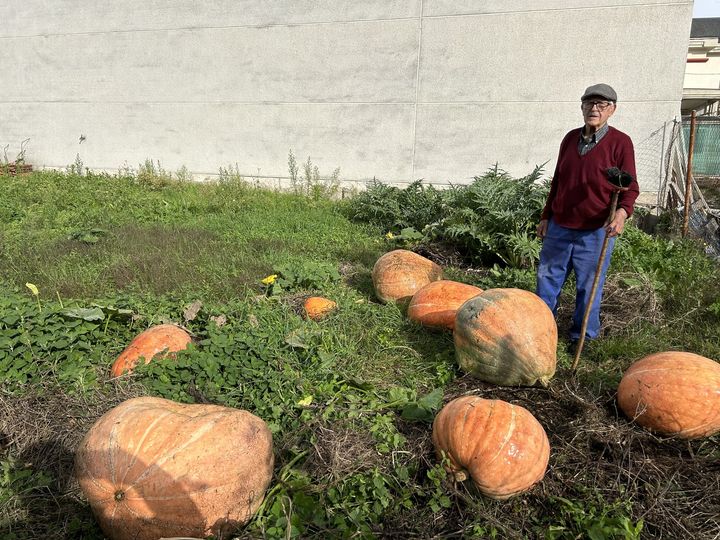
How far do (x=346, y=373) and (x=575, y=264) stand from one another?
2074 millimetres

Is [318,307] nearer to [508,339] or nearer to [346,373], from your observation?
[346,373]

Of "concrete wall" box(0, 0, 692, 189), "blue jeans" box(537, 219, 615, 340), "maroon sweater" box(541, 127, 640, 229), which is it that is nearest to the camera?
"maroon sweater" box(541, 127, 640, 229)

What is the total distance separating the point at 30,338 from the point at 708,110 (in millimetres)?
28087

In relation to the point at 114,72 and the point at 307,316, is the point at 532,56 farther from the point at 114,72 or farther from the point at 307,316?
the point at 114,72

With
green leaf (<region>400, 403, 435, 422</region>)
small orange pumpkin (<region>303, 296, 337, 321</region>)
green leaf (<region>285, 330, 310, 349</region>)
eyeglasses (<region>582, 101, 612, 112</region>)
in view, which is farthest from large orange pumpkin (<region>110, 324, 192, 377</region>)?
eyeglasses (<region>582, 101, 612, 112</region>)

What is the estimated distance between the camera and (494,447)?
2281 mm

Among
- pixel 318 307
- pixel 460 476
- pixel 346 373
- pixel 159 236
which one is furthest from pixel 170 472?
pixel 159 236

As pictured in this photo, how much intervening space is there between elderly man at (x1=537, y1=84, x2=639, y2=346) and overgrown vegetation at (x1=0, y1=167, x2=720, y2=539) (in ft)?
1.79

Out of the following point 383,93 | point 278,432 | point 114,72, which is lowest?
point 278,432

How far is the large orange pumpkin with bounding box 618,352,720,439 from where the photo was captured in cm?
262

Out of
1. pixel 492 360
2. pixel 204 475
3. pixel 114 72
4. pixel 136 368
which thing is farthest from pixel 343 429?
pixel 114 72

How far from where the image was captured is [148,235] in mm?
7078

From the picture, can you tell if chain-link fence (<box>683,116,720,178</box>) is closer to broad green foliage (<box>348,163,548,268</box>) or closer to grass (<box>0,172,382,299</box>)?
broad green foliage (<box>348,163,548,268</box>)

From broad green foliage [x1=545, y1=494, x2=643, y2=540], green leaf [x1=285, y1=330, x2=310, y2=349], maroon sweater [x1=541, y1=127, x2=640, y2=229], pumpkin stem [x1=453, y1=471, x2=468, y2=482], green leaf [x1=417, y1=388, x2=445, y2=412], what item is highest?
maroon sweater [x1=541, y1=127, x2=640, y2=229]
